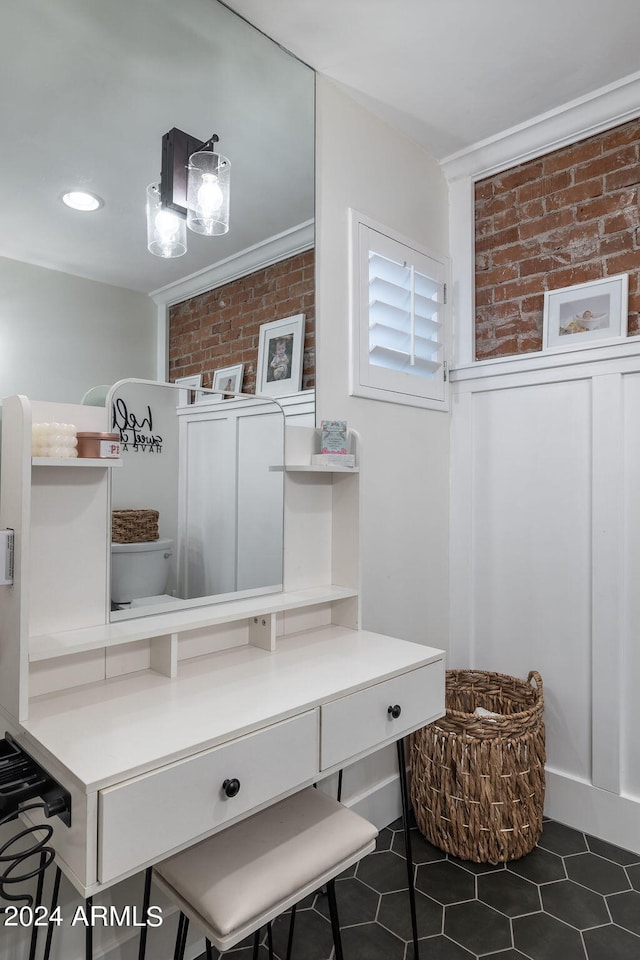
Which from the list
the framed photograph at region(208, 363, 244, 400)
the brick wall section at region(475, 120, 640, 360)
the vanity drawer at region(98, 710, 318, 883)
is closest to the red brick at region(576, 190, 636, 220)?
the brick wall section at region(475, 120, 640, 360)

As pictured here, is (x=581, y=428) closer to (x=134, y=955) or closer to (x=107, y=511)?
(x=107, y=511)

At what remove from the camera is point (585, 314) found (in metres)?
2.20

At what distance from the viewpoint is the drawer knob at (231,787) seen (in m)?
1.11

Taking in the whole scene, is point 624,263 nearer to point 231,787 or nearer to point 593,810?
point 593,810

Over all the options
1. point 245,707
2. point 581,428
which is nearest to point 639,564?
point 581,428

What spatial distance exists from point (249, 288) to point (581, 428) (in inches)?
52.4

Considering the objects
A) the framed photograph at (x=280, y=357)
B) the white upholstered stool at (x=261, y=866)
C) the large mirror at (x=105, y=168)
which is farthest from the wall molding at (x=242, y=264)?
the white upholstered stool at (x=261, y=866)

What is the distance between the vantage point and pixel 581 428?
222 cm

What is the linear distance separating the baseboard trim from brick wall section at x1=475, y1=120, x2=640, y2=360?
64.8 inches

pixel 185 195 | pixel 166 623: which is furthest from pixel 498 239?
pixel 166 623

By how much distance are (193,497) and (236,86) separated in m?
1.20

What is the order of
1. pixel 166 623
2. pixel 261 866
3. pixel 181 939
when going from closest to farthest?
pixel 261 866, pixel 181 939, pixel 166 623

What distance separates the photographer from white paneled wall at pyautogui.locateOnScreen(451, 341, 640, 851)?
6.89ft

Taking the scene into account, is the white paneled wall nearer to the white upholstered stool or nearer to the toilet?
the white upholstered stool
